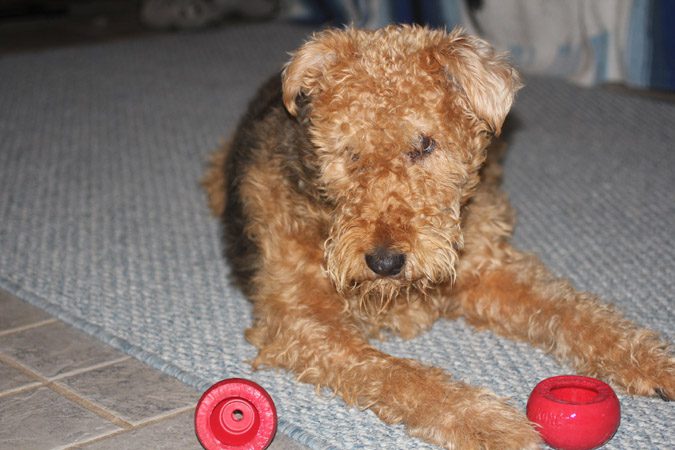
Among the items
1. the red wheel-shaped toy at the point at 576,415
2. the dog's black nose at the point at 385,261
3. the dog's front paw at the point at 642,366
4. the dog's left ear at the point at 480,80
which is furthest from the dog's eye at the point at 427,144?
the dog's front paw at the point at 642,366

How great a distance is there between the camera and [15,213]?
4.09 m

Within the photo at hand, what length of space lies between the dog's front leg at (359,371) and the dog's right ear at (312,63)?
56cm

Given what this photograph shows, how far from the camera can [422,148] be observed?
2.45 m

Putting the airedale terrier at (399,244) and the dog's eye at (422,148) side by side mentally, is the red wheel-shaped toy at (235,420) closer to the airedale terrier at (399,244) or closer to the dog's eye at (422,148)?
the airedale terrier at (399,244)

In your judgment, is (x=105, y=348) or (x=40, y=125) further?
(x=40, y=125)

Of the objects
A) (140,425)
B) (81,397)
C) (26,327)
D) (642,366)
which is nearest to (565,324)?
(642,366)

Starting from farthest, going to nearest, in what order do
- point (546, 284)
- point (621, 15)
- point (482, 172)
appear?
1. point (621, 15)
2. point (482, 172)
3. point (546, 284)

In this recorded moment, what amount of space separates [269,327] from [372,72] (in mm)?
861

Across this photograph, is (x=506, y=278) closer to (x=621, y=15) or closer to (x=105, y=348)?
(x=105, y=348)

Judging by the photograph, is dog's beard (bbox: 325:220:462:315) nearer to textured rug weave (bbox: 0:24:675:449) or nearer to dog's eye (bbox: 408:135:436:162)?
dog's eye (bbox: 408:135:436:162)

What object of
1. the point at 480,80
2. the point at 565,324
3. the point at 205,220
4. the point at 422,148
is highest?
the point at 480,80

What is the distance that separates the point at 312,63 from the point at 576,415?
47.9 inches

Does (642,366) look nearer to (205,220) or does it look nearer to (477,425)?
(477,425)

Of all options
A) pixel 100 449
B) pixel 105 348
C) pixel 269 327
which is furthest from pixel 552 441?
pixel 105 348
